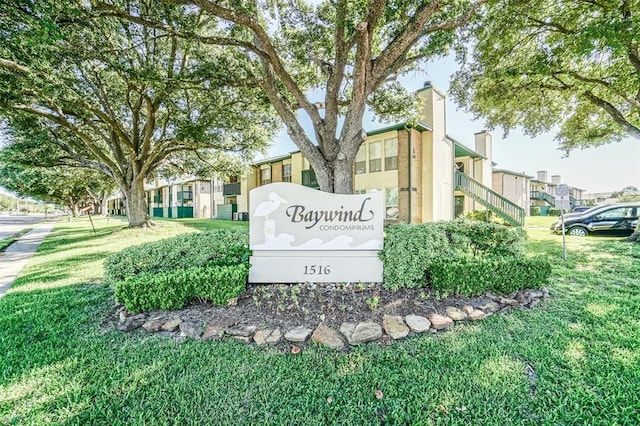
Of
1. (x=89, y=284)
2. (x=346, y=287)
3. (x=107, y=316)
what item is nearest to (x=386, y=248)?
(x=346, y=287)

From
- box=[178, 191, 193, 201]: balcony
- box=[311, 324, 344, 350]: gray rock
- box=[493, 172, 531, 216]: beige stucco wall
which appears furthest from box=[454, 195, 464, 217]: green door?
box=[178, 191, 193, 201]: balcony

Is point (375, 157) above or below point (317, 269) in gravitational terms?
above

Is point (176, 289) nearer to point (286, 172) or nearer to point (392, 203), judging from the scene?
point (392, 203)

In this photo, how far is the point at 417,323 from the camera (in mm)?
3246

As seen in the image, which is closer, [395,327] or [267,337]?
[267,337]

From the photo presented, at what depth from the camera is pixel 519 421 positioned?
1.99 metres

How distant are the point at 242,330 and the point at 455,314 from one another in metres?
2.70

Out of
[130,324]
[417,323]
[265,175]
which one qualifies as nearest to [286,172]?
[265,175]

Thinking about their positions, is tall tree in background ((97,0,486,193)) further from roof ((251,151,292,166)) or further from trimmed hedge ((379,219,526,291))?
roof ((251,151,292,166))

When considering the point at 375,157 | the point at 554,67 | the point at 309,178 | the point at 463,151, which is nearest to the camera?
the point at 554,67

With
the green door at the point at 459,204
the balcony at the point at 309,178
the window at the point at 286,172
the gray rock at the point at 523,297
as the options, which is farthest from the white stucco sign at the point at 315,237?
the window at the point at 286,172

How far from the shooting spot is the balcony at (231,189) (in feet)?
86.3

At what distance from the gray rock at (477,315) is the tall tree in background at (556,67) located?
276 inches

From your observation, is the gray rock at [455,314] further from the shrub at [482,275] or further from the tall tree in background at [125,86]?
the tall tree in background at [125,86]
